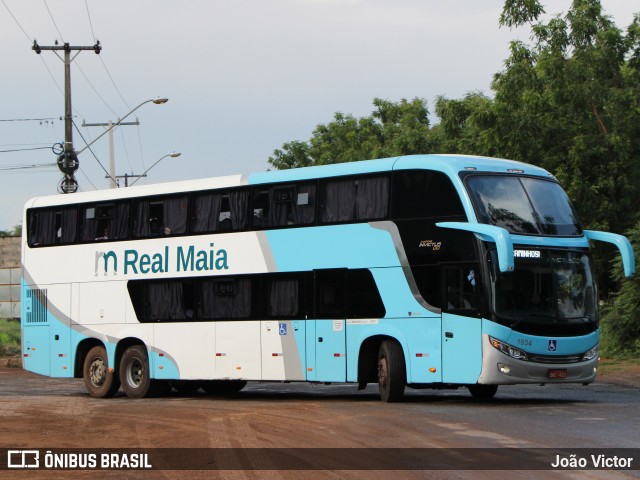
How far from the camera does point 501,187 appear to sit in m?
19.9

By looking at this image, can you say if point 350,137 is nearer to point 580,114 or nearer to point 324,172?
point 580,114

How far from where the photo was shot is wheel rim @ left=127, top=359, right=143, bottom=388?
82.4ft

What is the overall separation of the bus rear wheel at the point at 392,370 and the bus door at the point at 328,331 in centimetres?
87

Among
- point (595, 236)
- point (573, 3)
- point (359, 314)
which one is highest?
point (573, 3)

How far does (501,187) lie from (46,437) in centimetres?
870

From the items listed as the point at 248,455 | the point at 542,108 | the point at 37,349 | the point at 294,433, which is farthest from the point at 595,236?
the point at 542,108

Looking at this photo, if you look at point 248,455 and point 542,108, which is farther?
point 542,108

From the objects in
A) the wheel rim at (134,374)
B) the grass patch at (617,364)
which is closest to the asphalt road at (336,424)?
the wheel rim at (134,374)

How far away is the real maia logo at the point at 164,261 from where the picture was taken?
23.4 metres

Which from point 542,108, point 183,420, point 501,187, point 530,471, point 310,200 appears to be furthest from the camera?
point 542,108

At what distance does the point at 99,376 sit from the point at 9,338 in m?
28.9

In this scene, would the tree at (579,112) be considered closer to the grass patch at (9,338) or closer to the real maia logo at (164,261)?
the real maia logo at (164,261)

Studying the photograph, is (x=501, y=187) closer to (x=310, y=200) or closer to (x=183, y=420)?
(x=310, y=200)

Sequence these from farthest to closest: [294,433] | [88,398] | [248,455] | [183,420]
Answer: [88,398] < [183,420] < [294,433] < [248,455]
